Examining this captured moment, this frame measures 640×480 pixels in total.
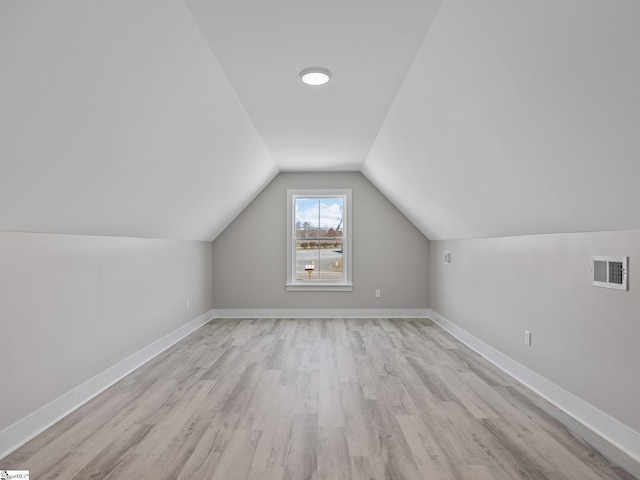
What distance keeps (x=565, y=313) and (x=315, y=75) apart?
253cm

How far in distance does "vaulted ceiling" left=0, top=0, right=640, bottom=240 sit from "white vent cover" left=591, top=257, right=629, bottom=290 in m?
0.23

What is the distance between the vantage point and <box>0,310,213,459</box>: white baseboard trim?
2.36 meters

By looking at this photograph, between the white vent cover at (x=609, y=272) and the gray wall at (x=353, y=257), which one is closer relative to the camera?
the white vent cover at (x=609, y=272)

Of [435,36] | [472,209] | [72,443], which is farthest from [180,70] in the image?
[472,209]

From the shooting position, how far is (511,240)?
153 inches

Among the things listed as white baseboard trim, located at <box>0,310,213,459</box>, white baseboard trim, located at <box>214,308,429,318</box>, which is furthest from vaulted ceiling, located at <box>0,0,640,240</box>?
white baseboard trim, located at <box>214,308,429,318</box>

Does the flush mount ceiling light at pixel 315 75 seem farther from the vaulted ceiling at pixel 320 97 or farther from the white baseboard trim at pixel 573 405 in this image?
the white baseboard trim at pixel 573 405

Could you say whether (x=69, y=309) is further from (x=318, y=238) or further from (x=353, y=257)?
(x=353, y=257)

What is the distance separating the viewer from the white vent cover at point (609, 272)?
8.10ft

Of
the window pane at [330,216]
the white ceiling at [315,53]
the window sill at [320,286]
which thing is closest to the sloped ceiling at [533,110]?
the white ceiling at [315,53]

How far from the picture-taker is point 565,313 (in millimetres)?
3023

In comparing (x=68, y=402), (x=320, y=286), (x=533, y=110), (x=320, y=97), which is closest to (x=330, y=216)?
(x=320, y=286)

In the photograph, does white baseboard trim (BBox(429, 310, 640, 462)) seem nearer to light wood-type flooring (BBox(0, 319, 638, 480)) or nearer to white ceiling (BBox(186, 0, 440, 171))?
light wood-type flooring (BBox(0, 319, 638, 480))

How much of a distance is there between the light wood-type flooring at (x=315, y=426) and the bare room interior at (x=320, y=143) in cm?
2
